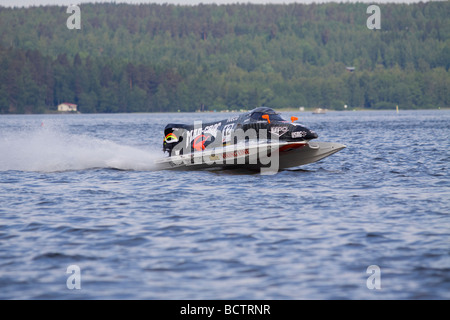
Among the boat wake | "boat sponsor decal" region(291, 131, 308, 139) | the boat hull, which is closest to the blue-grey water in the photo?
the boat hull

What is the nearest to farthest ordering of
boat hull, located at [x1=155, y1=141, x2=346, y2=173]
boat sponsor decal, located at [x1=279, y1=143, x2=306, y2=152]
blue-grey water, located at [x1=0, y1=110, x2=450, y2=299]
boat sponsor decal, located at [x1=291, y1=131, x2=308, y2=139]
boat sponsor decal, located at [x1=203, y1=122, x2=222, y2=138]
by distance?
blue-grey water, located at [x1=0, y1=110, x2=450, y2=299] → boat sponsor decal, located at [x1=279, y1=143, x2=306, y2=152] → boat sponsor decal, located at [x1=291, y1=131, x2=308, y2=139] → boat hull, located at [x1=155, y1=141, x2=346, y2=173] → boat sponsor decal, located at [x1=203, y1=122, x2=222, y2=138]

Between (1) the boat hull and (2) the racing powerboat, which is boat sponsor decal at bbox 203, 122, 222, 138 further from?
(1) the boat hull

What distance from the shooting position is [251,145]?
21391mm

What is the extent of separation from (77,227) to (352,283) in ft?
21.2

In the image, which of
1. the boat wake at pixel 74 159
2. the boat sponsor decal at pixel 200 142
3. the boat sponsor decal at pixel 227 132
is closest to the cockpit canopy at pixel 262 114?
the boat sponsor decal at pixel 227 132

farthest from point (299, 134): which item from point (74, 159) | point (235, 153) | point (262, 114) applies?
point (74, 159)

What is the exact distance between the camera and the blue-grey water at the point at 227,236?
946cm

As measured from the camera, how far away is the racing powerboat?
2137 centimetres

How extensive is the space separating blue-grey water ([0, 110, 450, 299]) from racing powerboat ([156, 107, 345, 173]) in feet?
2.68

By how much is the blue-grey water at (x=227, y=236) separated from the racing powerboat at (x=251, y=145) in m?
0.82

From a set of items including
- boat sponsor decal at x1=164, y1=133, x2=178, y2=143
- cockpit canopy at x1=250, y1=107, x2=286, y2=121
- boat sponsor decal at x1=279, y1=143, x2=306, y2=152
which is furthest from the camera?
boat sponsor decal at x1=164, y1=133, x2=178, y2=143

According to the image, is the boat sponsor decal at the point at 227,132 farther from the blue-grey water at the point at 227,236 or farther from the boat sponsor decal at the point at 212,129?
the blue-grey water at the point at 227,236

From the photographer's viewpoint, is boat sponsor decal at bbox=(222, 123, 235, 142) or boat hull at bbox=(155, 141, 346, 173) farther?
boat sponsor decal at bbox=(222, 123, 235, 142)
